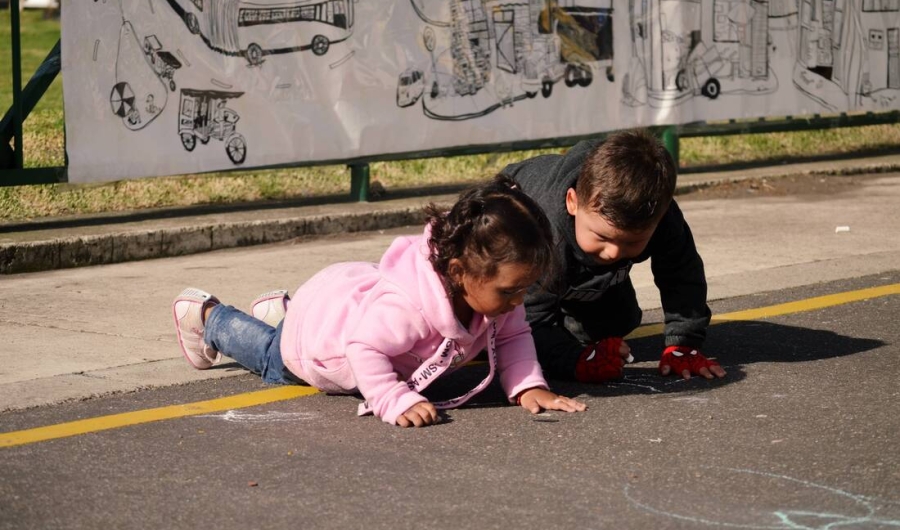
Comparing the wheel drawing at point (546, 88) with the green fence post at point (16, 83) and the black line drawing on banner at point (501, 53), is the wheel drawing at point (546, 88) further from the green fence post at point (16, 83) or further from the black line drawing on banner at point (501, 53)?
the green fence post at point (16, 83)

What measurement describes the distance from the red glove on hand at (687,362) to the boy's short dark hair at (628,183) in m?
0.58

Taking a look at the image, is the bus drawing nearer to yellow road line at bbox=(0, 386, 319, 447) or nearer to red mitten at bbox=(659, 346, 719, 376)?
yellow road line at bbox=(0, 386, 319, 447)

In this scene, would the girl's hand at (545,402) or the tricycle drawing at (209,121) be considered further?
the tricycle drawing at (209,121)

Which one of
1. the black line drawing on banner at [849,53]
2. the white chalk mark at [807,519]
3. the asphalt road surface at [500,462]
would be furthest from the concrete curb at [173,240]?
the black line drawing on banner at [849,53]

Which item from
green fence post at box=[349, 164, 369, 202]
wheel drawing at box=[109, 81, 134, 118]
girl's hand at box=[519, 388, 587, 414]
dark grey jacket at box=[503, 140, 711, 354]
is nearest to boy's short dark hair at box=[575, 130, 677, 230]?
dark grey jacket at box=[503, 140, 711, 354]

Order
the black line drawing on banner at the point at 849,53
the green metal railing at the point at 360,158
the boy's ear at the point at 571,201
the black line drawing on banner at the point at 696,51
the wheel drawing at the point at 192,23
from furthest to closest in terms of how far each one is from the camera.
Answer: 1. the black line drawing on banner at the point at 849,53
2. the black line drawing on banner at the point at 696,51
3. the wheel drawing at the point at 192,23
4. the green metal railing at the point at 360,158
5. the boy's ear at the point at 571,201

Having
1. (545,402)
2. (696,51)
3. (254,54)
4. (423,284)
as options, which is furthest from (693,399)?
(696,51)

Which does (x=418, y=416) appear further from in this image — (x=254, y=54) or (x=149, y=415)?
(x=254, y=54)

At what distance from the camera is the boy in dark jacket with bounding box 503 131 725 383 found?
4.18 metres

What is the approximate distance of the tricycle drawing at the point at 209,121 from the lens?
7855 mm

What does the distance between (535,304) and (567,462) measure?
1.01 m

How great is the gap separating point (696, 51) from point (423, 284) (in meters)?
7.14

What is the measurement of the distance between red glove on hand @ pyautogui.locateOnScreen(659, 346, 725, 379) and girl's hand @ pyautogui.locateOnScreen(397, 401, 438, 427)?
100 cm

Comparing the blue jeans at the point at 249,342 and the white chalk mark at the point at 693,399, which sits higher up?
the blue jeans at the point at 249,342
